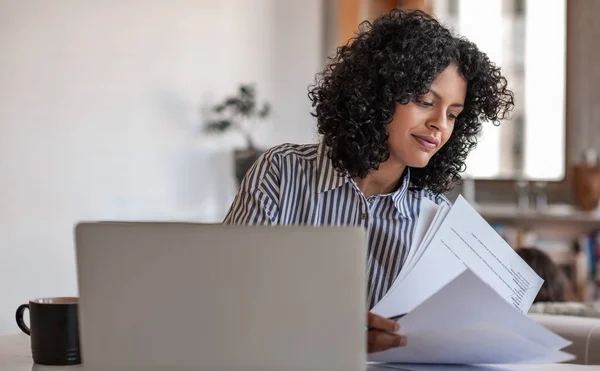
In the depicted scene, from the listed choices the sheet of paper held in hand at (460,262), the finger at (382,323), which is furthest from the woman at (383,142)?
the finger at (382,323)

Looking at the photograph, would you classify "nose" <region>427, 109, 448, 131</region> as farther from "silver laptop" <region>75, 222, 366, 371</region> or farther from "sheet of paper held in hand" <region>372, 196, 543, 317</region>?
"silver laptop" <region>75, 222, 366, 371</region>

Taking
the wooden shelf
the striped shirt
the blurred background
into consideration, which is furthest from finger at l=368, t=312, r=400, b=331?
the wooden shelf

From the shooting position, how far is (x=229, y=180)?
5285mm

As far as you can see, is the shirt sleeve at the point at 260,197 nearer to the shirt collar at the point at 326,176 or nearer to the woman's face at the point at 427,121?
the shirt collar at the point at 326,176

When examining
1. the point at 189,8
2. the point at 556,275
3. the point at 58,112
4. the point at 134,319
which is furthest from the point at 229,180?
the point at 134,319

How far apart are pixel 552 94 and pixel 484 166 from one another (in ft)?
2.07

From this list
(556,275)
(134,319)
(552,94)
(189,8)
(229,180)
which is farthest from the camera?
(552,94)

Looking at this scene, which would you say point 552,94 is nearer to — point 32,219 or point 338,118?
point 32,219

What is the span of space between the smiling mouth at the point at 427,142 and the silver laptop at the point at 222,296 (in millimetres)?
606

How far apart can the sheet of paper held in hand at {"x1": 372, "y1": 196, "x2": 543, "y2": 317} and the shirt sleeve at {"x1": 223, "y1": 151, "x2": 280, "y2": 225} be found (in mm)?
276

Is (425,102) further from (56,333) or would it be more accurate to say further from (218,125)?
(218,125)

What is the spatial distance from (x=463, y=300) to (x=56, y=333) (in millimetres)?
614

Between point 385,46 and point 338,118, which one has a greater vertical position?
point 385,46

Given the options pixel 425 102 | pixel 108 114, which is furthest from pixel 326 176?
pixel 108 114
